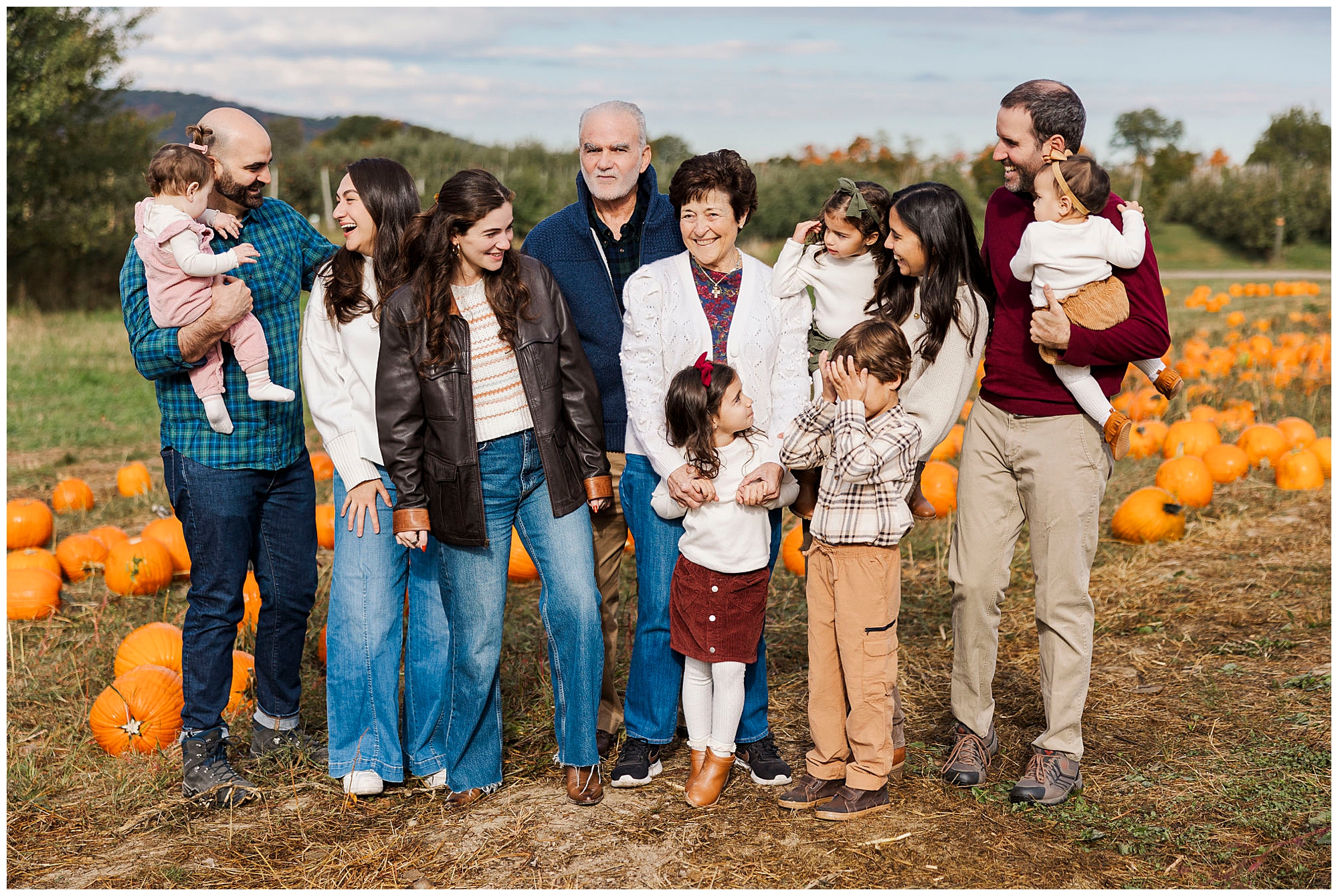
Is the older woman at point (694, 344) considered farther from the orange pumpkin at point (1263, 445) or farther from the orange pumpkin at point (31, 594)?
the orange pumpkin at point (1263, 445)

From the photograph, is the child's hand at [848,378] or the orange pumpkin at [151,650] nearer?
the child's hand at [848,378]

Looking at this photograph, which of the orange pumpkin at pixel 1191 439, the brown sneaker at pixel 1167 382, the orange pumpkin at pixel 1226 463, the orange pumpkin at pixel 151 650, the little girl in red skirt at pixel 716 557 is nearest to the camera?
the little girl in red skirt at pixel 716 557

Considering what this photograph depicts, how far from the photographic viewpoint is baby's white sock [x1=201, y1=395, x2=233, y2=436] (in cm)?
357

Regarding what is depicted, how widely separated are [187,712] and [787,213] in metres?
22.6

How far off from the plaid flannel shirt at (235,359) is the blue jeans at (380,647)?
0.33m

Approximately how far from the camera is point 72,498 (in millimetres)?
7266

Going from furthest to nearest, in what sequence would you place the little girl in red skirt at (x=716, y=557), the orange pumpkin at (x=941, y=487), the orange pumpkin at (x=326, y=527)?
the orange pumpkin at (x=941, y=487) < the orange pumpkin at (x=326, y=527) < the little girl in red skirt at (x=716, y=557)

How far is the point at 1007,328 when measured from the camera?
11.7 ft

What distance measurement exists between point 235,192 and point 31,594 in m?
2.98

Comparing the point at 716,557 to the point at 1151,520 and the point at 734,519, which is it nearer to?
the point at 734,519

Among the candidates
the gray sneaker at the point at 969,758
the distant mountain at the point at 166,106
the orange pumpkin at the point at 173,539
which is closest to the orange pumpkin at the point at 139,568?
the orange pumpkin at the point at 173,539

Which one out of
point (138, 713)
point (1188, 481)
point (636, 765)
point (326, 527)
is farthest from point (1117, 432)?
point (326, 527)

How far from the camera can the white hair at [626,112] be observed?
12.4 ft

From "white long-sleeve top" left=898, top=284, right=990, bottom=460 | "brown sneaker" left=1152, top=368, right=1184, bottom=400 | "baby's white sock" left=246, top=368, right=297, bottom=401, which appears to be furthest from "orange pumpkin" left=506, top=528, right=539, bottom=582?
"brown sneaker" left=1152, top=368, right=1184, bottom=400
